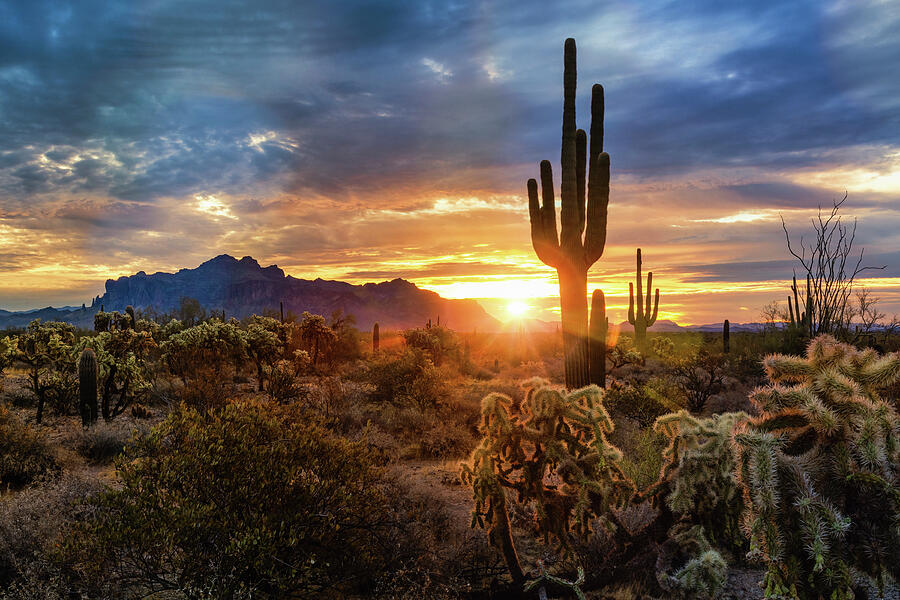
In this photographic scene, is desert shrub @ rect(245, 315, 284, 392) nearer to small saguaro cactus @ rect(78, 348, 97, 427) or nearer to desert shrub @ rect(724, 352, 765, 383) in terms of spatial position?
small saguaro cactus @ rect(78, 348, 97, 427)

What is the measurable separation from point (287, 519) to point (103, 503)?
1512 millimetres

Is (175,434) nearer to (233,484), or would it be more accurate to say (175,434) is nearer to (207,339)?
(233,484)

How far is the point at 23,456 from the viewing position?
960 cm

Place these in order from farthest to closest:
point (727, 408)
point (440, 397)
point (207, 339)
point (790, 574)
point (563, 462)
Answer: point (207, 339), point (727, 408), point (440, 397), point (563, 462), point (790, 574)

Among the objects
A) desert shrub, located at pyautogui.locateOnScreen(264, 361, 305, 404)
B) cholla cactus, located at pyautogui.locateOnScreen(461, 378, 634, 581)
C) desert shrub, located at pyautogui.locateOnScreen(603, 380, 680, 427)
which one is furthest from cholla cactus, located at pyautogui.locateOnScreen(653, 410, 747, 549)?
desert shrub, located at pyautogui.locateOnScreen(264, 361, 305, 404)

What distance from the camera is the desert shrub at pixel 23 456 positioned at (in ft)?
30.1

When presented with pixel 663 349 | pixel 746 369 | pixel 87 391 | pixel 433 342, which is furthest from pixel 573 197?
pixel 663 349

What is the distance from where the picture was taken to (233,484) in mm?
4652

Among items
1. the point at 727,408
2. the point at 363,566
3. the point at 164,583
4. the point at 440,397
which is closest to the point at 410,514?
the point at 363,566

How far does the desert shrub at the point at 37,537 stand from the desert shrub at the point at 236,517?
8.9 inches

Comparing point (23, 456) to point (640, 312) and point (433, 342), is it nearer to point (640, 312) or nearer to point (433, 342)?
point (433, 342)

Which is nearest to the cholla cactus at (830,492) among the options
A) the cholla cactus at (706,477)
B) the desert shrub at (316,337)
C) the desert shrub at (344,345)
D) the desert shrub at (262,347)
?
the cholla cactus at (706,477)

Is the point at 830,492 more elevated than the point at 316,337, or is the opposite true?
the point at 830,492

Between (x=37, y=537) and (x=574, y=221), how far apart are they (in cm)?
1124
